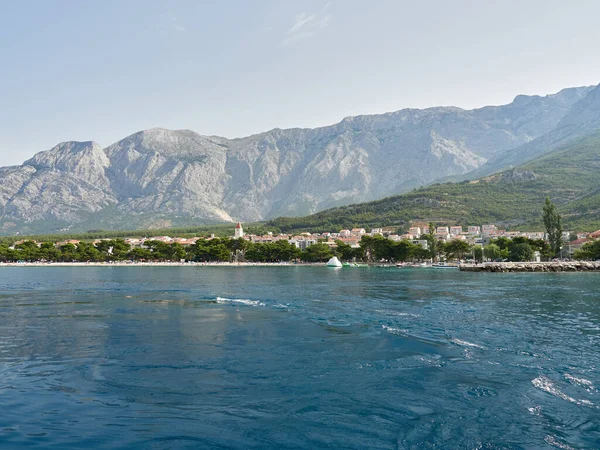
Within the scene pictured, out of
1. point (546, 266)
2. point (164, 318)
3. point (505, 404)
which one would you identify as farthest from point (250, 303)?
point (546, 266)

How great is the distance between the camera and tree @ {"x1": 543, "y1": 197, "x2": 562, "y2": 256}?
282ft

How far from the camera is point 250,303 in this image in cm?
2972

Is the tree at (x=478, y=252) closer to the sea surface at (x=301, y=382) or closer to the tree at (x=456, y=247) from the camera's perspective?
the tree at (x=456, y=247)

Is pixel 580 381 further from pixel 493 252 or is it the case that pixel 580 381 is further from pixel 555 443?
pixel 493 252

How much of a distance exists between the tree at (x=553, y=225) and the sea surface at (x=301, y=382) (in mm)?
72024

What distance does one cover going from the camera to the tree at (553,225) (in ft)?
282

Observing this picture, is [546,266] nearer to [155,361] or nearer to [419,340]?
[419,340]

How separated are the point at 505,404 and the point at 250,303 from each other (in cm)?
2154

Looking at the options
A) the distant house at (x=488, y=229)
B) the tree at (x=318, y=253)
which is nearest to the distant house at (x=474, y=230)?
the distant house at (x=488, y=229)

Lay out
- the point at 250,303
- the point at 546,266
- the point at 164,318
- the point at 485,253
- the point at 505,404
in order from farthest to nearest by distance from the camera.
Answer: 1. the point at 485,253
2. the point at 546,266
3. the point at 250,303
4. the point at 164,318
5. the point at 505,404

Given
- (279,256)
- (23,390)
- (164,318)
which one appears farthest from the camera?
(279,256)

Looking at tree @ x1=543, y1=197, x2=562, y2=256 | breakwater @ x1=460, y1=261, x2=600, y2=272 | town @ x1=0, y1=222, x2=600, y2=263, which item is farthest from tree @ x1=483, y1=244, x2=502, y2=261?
breakwater @ x1=460, y1=261, x2=600, y2=272

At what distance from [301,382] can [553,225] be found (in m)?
89.7

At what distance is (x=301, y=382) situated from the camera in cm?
1116
